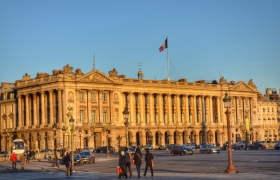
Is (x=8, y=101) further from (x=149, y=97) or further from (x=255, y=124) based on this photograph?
(x=255, y=124)

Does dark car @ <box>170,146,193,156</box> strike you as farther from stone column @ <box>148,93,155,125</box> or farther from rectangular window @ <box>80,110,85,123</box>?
stone column @ <box>148,93,155,125</box>

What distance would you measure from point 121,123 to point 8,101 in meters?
29.1

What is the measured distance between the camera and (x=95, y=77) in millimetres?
128000

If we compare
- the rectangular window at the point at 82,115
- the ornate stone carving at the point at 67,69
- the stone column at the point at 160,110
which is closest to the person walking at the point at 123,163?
the ornate stone carving at the point at 67,69

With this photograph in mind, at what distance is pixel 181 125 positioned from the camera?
146250 mm

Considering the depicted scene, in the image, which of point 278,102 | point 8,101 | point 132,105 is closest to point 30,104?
point 8,101

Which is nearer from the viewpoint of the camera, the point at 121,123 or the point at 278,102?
the point at 121,123

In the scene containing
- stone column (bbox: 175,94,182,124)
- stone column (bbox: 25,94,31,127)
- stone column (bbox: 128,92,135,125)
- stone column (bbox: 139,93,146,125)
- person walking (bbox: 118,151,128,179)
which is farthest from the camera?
stone column (bbox: 175,94,182,124)

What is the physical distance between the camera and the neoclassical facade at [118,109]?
124062 mm

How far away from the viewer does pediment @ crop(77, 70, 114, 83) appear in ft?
413

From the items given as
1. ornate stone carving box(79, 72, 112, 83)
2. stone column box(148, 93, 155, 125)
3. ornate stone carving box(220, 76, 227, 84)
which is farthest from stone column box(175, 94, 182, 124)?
ornate stone carving box(79, 72, 112, 83)

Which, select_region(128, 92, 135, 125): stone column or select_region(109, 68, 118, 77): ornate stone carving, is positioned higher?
select_region(109, 68, 118, 77): ornate stone carving

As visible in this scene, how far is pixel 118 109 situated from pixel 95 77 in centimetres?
988

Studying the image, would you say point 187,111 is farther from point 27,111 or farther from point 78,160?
point 78,160
